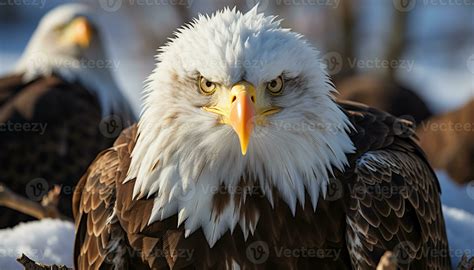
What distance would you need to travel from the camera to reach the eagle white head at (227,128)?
3680mm

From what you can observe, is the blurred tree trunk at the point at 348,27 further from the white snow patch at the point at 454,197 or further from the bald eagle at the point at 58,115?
the white snow patch at the point at 454,197

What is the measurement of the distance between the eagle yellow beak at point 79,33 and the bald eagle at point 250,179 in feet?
13.1

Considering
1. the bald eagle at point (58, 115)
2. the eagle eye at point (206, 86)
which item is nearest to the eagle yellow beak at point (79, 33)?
the bald eagle at point (58, 115)

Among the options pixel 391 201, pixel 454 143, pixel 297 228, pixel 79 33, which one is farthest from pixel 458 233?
pixel 79 33

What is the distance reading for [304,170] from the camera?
3.85m

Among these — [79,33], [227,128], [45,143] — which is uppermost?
[227,128]

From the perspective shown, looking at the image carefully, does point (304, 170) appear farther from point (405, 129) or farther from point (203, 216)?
point (405, 129)

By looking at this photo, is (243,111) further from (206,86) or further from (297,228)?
(297,228)

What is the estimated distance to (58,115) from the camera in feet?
21.9

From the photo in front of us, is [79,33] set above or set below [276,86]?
below

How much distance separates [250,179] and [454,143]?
4148mm

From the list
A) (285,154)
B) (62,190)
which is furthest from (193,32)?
(62,190)

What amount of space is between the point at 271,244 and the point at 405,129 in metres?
0.98

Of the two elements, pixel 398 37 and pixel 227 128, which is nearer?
pixel 227 128
